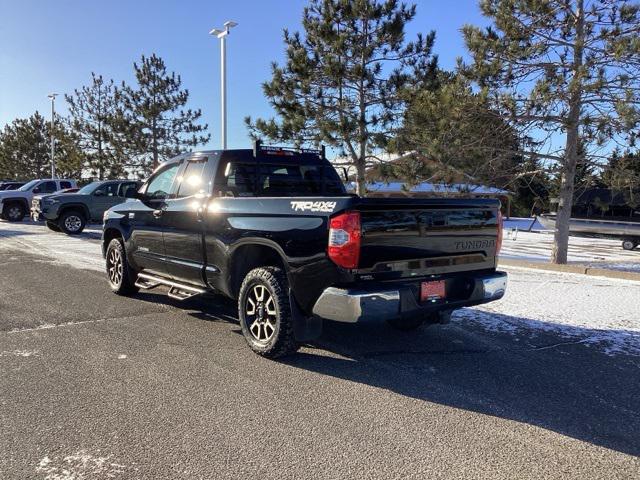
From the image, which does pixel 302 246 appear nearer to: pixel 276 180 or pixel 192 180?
pixel 276 180

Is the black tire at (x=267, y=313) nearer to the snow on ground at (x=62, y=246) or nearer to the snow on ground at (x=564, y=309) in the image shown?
the snow on ground at (x=564, y=309)

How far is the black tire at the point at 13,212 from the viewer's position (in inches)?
905

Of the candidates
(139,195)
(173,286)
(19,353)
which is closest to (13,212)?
(139,195)

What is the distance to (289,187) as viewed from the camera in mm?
6016

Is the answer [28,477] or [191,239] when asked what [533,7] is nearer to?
[191,239]

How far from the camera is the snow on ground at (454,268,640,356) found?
562 centimetres

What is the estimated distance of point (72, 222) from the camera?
17500 millimetres

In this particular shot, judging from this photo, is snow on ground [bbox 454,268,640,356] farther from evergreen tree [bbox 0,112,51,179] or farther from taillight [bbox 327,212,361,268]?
evergreen tree [bbox 0,112,51,179]

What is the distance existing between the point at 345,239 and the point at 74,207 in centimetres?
1598

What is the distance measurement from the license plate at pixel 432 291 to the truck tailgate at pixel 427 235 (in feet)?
0.37

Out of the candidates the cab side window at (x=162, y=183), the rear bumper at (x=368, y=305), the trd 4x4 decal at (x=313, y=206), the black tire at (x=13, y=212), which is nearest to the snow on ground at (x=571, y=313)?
the rear bumper at (x=368, y=305)

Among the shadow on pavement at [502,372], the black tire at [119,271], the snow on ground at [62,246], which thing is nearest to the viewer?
the shadow on pavement at [502,372]

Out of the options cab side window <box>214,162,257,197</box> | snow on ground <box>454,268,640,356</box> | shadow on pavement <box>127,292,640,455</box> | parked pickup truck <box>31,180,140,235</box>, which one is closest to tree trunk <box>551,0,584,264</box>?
snow on ground <box>454,268,640,356</box>

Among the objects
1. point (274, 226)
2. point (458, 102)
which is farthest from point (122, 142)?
point (274, 226)
